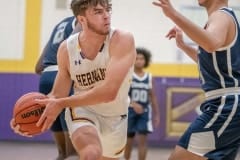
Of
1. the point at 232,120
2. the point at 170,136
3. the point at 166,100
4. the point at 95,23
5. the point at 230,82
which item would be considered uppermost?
the point at 95,23

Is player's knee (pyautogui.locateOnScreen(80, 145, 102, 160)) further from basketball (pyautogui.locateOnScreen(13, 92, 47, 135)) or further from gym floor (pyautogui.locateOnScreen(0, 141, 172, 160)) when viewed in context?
gym floor (pyautogui.locateOnScreen(0, 141, 172, 160))

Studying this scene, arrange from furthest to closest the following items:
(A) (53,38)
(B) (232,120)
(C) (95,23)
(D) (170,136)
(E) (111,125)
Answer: (D) (170,136) < (A) (53,38) < (E) (111,125) < (C) (95,23) < (B) (232,120)

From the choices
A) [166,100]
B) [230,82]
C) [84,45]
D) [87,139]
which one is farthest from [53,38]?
[166,100]

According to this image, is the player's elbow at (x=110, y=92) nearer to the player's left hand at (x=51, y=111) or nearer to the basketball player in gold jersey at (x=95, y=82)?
the basketball player in gold jersey at (x=95, y=82)

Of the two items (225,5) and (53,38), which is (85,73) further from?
(53,38)

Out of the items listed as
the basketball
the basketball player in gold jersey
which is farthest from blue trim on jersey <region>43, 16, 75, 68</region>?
the basketball

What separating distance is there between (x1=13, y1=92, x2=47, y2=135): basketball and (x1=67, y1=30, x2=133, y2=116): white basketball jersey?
282 mm

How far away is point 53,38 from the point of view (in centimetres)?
488

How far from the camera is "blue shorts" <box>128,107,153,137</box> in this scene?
22.4 feet

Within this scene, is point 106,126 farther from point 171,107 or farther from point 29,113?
point 171,107

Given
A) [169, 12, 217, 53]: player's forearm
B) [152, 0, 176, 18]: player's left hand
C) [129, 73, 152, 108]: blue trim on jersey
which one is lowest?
[129, 73, 152, 108]: blue trim on jersey

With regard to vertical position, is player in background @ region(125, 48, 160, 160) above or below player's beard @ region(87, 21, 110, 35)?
below

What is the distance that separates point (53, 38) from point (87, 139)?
176 cm

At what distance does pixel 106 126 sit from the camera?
3670mm
